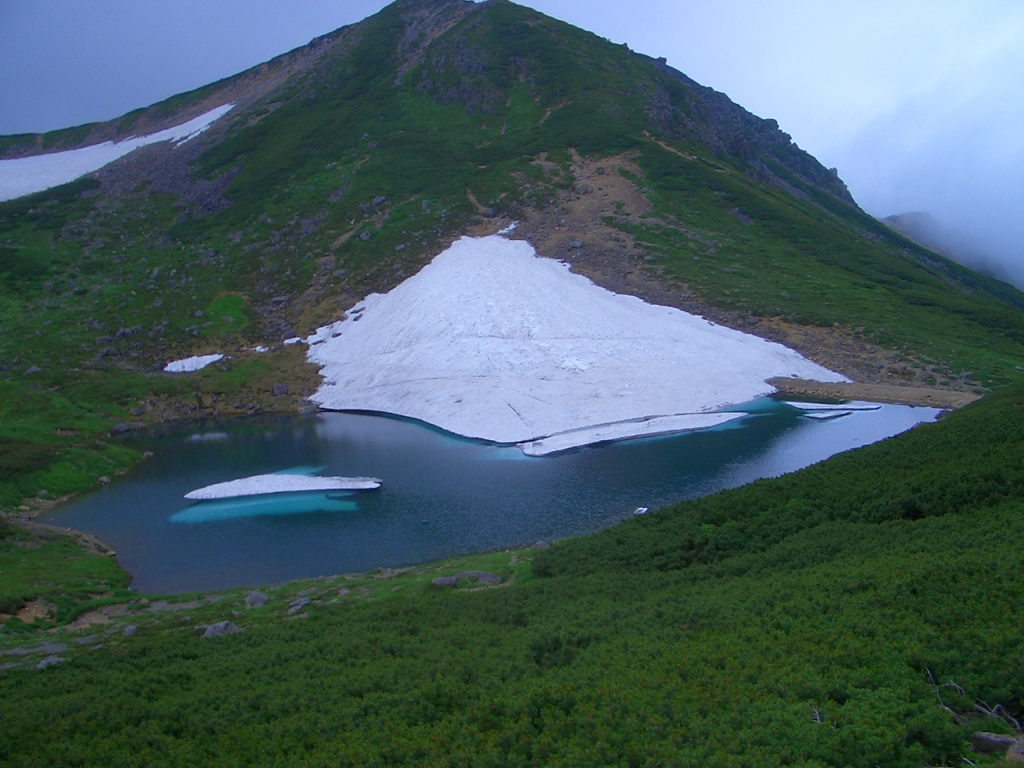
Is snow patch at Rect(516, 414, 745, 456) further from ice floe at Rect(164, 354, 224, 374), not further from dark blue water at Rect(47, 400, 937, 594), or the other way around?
ice floe at Rect(164, 354, 224, 374)

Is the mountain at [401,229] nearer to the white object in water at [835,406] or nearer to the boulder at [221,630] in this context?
the white object in water at [835,406]

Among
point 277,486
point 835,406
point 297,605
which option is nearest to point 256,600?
point 297,605

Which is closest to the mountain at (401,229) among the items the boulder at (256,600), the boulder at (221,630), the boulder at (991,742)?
the boulder at (256,600)

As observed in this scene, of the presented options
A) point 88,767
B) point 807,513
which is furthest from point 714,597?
point 88,767

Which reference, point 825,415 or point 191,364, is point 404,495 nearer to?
point 825,415

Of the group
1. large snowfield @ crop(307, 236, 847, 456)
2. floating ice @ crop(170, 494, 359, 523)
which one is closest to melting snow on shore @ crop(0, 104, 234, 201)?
large snowfield @ crop(307, 236, 847, 456)
